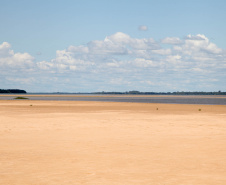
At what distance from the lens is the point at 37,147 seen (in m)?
15.0

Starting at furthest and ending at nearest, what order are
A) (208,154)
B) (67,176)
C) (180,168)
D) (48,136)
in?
(48,136) < (208,154) < (180,168) < (67,176)

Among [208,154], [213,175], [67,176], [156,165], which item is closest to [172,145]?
[208,154]

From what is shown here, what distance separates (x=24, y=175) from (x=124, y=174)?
276 cm

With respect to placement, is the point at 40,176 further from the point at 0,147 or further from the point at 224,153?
the point at 224,153

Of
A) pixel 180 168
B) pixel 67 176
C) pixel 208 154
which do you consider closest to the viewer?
pixel 67 176

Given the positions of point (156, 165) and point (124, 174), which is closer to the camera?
point (124, 174)

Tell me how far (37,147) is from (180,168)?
668cm

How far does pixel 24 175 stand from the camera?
9.80 metres

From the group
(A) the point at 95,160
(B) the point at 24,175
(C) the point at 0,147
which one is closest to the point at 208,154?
(A) the point at 95,160

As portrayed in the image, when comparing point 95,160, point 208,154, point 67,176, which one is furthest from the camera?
point 208,154

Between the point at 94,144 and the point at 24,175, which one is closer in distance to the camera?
the point at 24,175

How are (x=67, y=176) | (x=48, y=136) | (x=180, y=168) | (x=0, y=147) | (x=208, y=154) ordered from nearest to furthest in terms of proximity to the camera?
(x=67, y=176) → (x=180, y=168) → (x=208, y=154) → (x=0, y=147) → (x=48, y=136)

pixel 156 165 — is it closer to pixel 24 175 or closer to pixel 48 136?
pixel 24 175

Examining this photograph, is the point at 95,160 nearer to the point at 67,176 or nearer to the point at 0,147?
the point at 67,176
